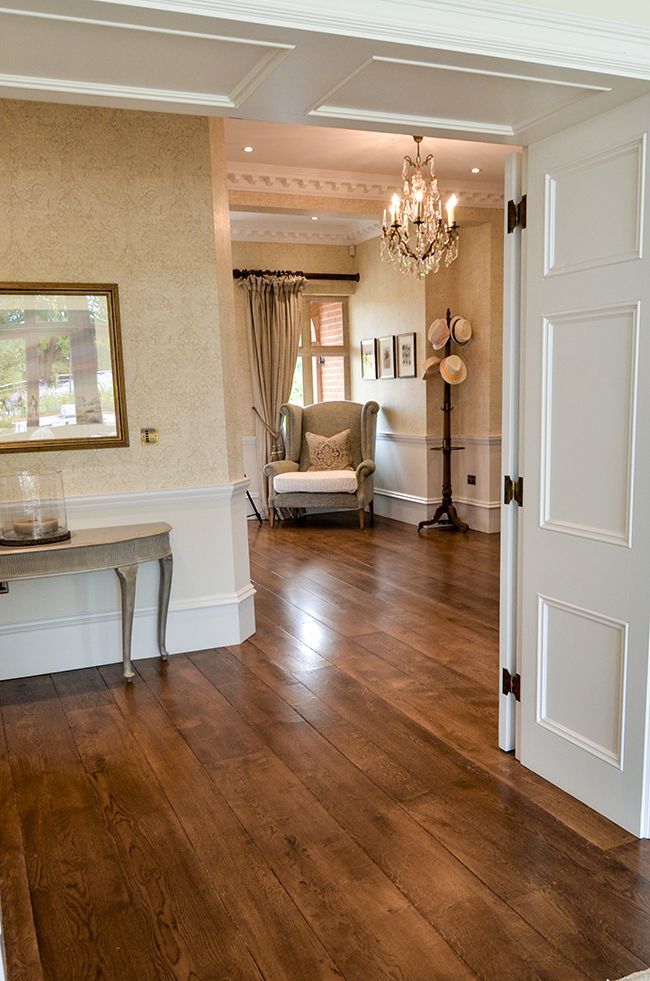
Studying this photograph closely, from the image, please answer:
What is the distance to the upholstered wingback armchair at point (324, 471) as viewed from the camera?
7.43 meters

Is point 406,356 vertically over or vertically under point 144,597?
over

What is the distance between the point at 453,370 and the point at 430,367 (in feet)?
0.94

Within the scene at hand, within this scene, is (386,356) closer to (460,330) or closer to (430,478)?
(460,330)

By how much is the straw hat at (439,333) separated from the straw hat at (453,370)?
18cm

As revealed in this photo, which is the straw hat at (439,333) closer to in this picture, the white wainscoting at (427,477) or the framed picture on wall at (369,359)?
the white wainscoting at (427,477)

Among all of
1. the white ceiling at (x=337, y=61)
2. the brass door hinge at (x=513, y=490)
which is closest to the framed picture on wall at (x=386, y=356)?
the brass door hinge at (x=513, y=490)

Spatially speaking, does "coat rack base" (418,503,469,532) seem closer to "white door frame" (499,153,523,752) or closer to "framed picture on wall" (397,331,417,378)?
"framed picture on wall" (397,331,417,378)

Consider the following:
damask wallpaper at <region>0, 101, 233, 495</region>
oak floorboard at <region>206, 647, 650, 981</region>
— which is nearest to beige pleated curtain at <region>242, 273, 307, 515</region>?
damask wallpaper at <region>0, 101, 233, 495</region>

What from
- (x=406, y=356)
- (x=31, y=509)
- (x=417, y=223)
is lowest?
(x=31, y=509)

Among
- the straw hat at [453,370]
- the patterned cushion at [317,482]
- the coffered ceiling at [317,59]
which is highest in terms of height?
the coffered ceiling at [317,59]

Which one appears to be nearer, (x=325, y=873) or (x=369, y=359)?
(x=325, y=873)

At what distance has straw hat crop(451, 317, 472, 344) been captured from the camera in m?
6.85

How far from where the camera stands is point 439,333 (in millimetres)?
6895

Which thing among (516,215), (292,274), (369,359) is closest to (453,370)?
(369,359)
